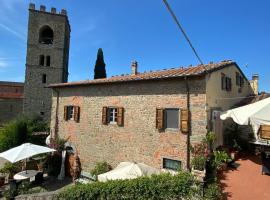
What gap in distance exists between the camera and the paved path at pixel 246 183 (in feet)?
25.8

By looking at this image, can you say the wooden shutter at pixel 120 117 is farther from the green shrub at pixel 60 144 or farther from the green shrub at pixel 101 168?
the green shrub at pixel 60 144

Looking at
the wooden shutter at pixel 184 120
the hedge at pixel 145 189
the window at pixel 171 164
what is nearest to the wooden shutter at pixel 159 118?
the wooden shutter at pixel 184 120

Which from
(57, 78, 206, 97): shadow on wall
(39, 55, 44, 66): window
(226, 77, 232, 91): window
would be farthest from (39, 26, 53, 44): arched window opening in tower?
(226, 77, 232, 91): window

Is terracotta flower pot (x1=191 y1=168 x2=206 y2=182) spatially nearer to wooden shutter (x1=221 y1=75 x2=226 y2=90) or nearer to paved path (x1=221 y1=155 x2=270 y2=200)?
paved path (x1=221 y1=155 x2=270 y2=200)

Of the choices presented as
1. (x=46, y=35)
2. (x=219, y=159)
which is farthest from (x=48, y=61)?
(x=219, y=159)

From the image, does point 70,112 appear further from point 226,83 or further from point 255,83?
point 255,83

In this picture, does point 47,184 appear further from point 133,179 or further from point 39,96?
point 39,96

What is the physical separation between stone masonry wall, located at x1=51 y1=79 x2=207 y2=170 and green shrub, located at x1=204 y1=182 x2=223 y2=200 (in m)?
2.57

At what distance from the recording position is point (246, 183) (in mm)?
8617

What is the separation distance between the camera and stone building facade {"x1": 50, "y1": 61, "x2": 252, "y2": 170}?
10.6 metres

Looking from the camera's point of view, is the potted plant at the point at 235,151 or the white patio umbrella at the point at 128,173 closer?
the white patio umbrella at the point at 128,173

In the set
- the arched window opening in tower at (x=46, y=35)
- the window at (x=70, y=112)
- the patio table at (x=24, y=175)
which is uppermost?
the arched window opening in tower at (x=46, y=35)

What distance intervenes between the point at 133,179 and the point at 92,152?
6813mm

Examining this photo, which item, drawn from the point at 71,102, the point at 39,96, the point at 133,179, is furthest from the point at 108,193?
the point at 39,96
